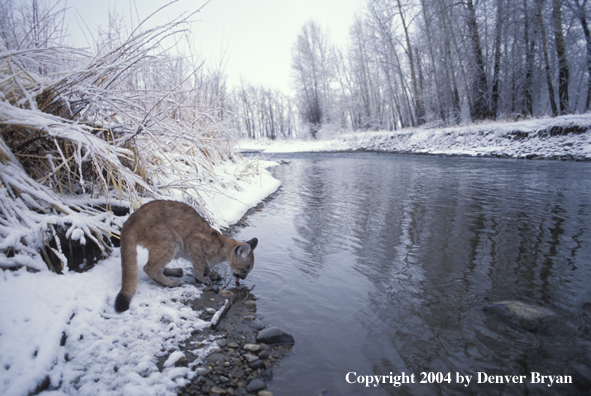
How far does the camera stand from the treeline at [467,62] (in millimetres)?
17609

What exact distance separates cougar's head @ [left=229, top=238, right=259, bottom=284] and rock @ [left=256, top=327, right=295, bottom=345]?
3.57ft

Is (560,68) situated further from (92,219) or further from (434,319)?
(92,219)

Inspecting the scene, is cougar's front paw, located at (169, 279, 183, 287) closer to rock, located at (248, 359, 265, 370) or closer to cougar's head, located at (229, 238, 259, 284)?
cougar's head, located at (229, 238, 259, 284)

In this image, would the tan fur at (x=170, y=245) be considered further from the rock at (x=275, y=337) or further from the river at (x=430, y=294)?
the rock at (x=275, y=337)

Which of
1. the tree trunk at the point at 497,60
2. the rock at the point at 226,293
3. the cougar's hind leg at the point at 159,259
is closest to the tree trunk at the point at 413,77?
the tree trunk at the point at 497,60

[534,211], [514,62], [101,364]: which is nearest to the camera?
[101,364]

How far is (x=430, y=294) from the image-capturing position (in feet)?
9.82

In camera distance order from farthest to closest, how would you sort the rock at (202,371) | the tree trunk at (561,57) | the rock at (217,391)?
the tree trunk at (561,57)
the rock at (202,371)
the rock at (217,391)

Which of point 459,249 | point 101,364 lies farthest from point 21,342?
point 459,249

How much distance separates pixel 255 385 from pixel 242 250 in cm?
157

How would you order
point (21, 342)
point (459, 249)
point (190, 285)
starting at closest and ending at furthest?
point (21, 342) → point (190, 285) → point (459, 249)

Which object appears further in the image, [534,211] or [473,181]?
[473,181]

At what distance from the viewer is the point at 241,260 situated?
3352 millimetres

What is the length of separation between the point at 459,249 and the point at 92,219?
4395 mm
